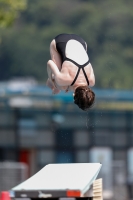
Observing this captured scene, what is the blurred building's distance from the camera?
88.6ft

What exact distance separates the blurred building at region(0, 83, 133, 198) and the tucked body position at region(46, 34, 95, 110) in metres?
13.3

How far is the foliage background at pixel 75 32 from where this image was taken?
6688cm

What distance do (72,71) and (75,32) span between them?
54.1 metres

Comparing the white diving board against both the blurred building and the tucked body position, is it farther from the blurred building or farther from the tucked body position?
the blurred building

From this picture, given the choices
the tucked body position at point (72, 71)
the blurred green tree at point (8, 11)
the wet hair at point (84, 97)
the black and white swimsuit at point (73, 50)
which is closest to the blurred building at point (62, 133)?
the blurred green tree at point (8, 11)

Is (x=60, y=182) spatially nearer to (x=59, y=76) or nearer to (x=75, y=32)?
(x=59, y=76)

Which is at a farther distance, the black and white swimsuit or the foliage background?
the foliage background

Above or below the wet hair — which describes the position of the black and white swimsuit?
above

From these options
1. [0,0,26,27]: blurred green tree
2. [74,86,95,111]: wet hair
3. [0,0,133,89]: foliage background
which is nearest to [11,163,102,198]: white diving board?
[74,86,95,111]: wet hair

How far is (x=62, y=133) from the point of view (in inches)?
1069

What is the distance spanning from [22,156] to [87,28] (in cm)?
4828

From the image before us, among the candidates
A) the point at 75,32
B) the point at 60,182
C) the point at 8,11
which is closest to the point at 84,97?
the point at 60,182

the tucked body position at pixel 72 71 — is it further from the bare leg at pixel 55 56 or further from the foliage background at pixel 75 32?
the foliage background at pixel 75 32

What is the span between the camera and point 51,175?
11.9 meters
